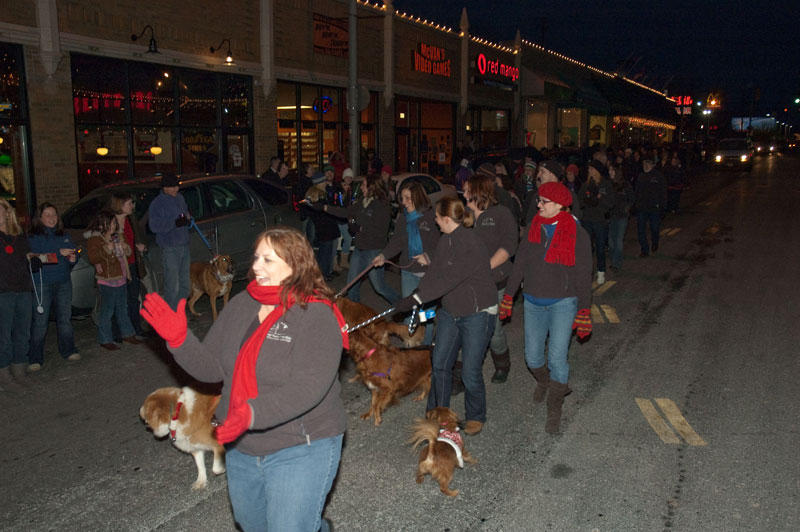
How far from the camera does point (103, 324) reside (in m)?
8.08

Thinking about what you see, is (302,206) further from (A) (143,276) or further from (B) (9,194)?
(B) (9,194)

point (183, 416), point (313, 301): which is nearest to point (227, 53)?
point (183, 416)

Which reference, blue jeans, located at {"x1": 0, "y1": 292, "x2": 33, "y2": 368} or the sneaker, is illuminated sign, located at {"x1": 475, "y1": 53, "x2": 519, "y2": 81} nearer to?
blue jeans, located at {"x1": 0, "y1": 292, "x2": 33, "y2": 368}

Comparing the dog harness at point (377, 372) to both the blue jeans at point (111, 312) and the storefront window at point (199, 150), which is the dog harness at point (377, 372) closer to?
the blue jeans at point (111, 312)

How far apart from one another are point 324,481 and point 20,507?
2851 mm

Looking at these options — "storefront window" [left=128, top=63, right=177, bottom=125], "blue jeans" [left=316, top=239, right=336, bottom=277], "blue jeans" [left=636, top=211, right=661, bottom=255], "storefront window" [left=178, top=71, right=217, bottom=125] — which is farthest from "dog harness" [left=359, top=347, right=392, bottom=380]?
"storefront window" [left=178, top=71, right=217, bottom=125]

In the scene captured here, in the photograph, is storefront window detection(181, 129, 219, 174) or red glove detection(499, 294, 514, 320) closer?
red glove detection(499, 294, 514, 320)

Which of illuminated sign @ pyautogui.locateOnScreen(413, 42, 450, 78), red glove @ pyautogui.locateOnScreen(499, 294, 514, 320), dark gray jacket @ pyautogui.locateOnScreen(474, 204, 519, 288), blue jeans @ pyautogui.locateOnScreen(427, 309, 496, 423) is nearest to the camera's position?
blue jeans @ pyautogui.locateOnScreen(427, 309, 496, 423)

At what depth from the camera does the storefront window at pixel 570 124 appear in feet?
149

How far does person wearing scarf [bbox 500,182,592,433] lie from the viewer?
215 inches

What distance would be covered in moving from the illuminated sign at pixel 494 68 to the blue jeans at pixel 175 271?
2515 centimetres

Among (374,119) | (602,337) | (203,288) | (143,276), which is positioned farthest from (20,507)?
(374,119)

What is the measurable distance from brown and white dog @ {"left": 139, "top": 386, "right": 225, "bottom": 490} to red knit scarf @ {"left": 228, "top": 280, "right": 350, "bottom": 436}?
5.56 ft

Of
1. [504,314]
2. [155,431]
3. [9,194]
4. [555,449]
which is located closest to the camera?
[155,431]
